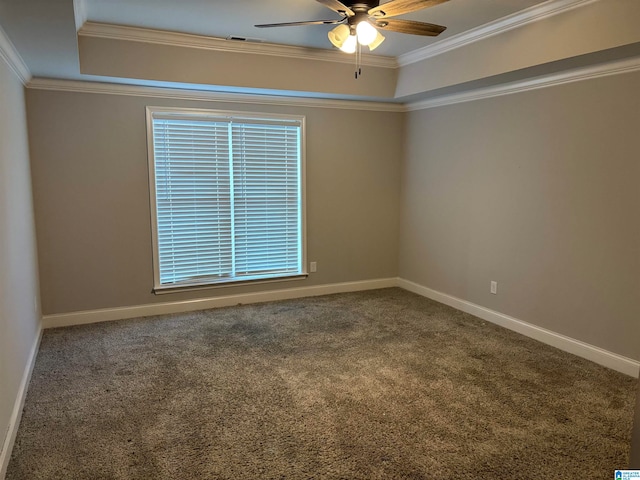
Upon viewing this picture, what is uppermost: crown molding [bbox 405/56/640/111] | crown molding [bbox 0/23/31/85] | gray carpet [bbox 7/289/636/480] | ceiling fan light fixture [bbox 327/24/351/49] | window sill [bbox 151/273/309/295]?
ceiling fan light fixture [bbox 327/24/351/49]

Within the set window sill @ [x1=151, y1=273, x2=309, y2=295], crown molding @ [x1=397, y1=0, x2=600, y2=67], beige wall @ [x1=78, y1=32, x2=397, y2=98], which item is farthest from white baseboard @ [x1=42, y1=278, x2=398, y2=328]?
crown molding @ [x1=397, y1=0, x2=600, y2=67]

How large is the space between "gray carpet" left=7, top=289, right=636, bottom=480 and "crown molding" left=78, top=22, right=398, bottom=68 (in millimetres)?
2552

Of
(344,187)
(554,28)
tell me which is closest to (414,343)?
(344,187)

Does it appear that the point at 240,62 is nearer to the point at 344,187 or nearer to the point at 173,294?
the point at 344,187

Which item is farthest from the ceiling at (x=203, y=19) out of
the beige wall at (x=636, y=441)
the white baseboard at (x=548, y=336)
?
the beige wall at (x=636, y=441)

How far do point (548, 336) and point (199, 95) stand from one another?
3950 millimetres

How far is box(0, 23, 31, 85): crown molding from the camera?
8.49 feet

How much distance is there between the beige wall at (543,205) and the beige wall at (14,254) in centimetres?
389

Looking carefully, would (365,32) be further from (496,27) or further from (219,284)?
(219,284)

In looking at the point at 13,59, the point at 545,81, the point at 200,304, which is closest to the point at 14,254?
the point at 13,59

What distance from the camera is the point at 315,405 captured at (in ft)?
8.91

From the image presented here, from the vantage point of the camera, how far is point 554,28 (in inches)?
123

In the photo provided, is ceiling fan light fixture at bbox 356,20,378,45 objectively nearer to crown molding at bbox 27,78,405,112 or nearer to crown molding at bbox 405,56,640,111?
crown molding at bbox 405,56,640,111

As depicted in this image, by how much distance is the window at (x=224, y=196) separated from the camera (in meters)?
4.42
